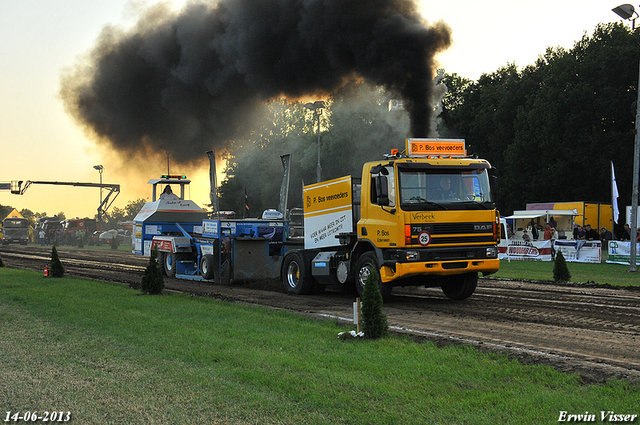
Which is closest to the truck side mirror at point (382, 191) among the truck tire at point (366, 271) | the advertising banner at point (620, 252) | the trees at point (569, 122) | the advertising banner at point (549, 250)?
the truck tire at point (366, 271)

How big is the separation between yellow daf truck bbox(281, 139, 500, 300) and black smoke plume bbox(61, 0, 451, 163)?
5.22m

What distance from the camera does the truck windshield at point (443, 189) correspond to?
11719mm

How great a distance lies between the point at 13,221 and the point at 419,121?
60048 millimetres

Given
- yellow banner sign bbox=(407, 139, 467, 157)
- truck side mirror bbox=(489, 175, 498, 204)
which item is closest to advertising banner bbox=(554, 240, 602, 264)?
truck side mirror bbox=(489, 175, 498, 204)

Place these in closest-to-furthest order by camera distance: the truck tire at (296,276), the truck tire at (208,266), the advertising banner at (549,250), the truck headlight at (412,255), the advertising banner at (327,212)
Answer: the truck headlight at (412,255) → the advertising banner at (327,212) → the truck tire at (296,276) → the truck tire at (208,266) → the advertising banner at (549,250)

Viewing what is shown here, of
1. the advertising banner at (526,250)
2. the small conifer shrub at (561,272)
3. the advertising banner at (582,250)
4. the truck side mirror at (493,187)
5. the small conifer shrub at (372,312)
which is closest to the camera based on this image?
the small conifer shrub at (372,312)

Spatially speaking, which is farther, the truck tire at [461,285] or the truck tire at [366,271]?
the truck tire at [461,285]

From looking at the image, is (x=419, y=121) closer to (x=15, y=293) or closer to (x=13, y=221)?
(x=15, y=293)

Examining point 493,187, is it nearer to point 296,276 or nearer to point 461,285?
point 461,285

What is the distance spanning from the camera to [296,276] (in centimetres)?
1528

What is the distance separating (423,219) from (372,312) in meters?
3.74

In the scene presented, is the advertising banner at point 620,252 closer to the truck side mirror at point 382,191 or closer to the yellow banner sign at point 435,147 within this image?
the yellow banner sign at point 435,147

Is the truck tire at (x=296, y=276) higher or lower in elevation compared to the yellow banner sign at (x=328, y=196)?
lower

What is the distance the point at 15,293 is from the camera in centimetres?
1434
